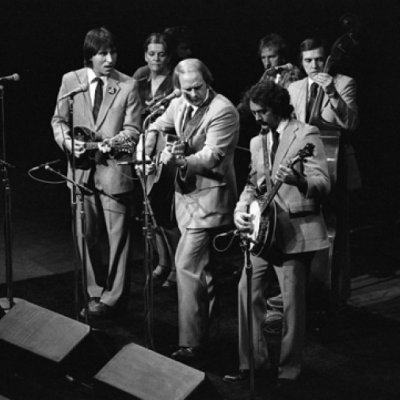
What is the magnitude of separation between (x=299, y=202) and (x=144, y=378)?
1222 mm

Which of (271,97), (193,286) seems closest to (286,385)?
(193,286)

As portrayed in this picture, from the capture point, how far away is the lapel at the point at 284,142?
4762 millimetres

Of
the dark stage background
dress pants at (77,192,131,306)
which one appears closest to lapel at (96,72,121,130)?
dress pants at (77,192,131,306)

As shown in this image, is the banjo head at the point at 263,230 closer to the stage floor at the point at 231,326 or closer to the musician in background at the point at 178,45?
the stage floor at the point at 231,326

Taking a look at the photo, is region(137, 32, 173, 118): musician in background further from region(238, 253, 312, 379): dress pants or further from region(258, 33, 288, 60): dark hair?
region(238, 253, 312, 379): dress pants

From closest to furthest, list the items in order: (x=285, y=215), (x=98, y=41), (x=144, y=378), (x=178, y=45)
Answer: (x=144, y=378) < (x=285, y=215) < (x=98, y=41) < (x=178, y=45)

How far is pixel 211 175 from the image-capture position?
17.1 feet

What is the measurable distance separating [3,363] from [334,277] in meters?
2.18

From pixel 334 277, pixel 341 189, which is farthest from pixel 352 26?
pixel 334 277

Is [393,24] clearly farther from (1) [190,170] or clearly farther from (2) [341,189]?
(1) [190,170]


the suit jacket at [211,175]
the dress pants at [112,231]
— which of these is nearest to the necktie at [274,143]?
the suit jacket at [211,175]

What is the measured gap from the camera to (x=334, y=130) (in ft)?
18.6

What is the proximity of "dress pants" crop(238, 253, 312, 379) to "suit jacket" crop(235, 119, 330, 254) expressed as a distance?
0.10 metres

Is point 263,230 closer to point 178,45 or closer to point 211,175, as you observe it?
point 211,175
